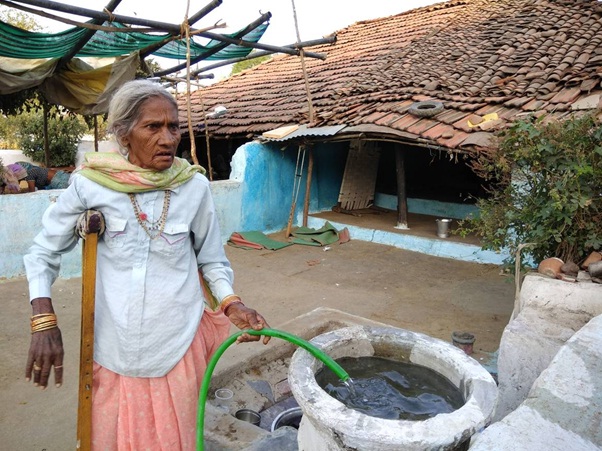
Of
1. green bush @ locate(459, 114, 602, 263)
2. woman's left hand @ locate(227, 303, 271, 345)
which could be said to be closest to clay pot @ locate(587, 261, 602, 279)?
green bush @ locate(459, 114, 602, 263)

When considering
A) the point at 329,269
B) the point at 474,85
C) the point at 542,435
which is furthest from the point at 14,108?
the point at 542,435

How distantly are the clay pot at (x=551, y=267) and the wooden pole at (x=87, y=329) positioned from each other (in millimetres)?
2720

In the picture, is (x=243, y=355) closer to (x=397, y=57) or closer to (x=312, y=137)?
(x=312, y=137)

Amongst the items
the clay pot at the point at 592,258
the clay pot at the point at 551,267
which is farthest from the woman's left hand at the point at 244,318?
the clay pot at the point at 592,258

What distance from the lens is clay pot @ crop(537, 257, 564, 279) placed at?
303 cm

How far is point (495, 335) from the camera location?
15.3 feet

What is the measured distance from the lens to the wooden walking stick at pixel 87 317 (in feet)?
5.26

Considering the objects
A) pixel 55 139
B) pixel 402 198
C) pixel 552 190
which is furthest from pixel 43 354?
pixel 55 139

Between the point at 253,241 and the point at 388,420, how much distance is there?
6762mm

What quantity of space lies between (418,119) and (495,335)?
3.89 m

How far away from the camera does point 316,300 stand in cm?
567

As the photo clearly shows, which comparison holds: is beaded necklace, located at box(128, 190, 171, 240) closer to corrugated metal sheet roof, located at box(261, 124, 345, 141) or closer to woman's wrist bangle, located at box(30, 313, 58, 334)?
woman's wrist bangle, located at box(30, 313, 58, 334)

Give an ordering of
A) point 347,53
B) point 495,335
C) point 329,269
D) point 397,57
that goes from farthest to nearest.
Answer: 1. point 347,53
2. point 397,57
3. point 329,269
4. point 495,335

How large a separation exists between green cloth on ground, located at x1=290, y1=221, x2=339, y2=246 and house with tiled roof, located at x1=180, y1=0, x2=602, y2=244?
625mm
